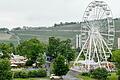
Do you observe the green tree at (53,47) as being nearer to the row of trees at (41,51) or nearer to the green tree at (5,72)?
the row of trees at (41,51)

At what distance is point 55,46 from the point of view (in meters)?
78.6

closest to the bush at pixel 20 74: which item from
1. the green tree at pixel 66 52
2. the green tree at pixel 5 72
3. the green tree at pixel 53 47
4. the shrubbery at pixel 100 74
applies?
the shrubbery at pixel 100 74

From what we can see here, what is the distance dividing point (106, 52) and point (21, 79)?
20401 mm

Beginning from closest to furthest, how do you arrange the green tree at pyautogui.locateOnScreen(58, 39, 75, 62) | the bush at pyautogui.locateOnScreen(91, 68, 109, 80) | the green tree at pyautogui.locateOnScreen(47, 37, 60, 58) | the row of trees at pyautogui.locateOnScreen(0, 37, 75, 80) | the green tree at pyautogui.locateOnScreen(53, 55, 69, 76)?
the bush at pyautogui.locateOnScreen(91, 68, 109, 80) → the green tree at pyautogui.locateOnScreen(53, 55, 69, 76) → the row of trees at pyautogui.locateOnScreen(0, 37, 75, 80) → the green tree at pyautogui.locateOnScreen(58, 39, 75, 62) → the green tree at pyautogui.locateOnScreen(47, 37, 60, 58)

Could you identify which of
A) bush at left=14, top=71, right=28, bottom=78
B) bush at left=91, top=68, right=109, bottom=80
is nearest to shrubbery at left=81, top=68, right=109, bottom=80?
bush at left=91, top=68, right=109, bottom=80

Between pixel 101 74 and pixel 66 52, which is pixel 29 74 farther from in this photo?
pixel 66 52

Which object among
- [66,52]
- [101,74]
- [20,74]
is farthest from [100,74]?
[66,52]

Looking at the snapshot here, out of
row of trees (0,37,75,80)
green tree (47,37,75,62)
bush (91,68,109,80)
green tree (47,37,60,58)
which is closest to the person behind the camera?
bush (91,68,109,80)

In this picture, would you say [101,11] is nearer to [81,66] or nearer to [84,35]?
[84,35]

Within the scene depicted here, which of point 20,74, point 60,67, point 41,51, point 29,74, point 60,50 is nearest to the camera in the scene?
point 60,67

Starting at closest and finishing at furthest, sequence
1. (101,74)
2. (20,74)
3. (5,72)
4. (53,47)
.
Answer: (5,72), (101,74), (20,74), (53,47)

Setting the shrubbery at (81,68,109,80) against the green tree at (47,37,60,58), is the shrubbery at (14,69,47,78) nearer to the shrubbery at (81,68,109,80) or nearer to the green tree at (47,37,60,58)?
the shrubbery at (81,68,109,80)

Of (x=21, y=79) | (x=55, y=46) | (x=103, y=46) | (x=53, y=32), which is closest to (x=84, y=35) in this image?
(x=103, y=46)

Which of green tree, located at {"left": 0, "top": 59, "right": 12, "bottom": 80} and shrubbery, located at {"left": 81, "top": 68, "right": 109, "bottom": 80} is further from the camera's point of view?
shrubbery, located at {"left": 81, "top": 68, "right": 109, "bottom": 80}
